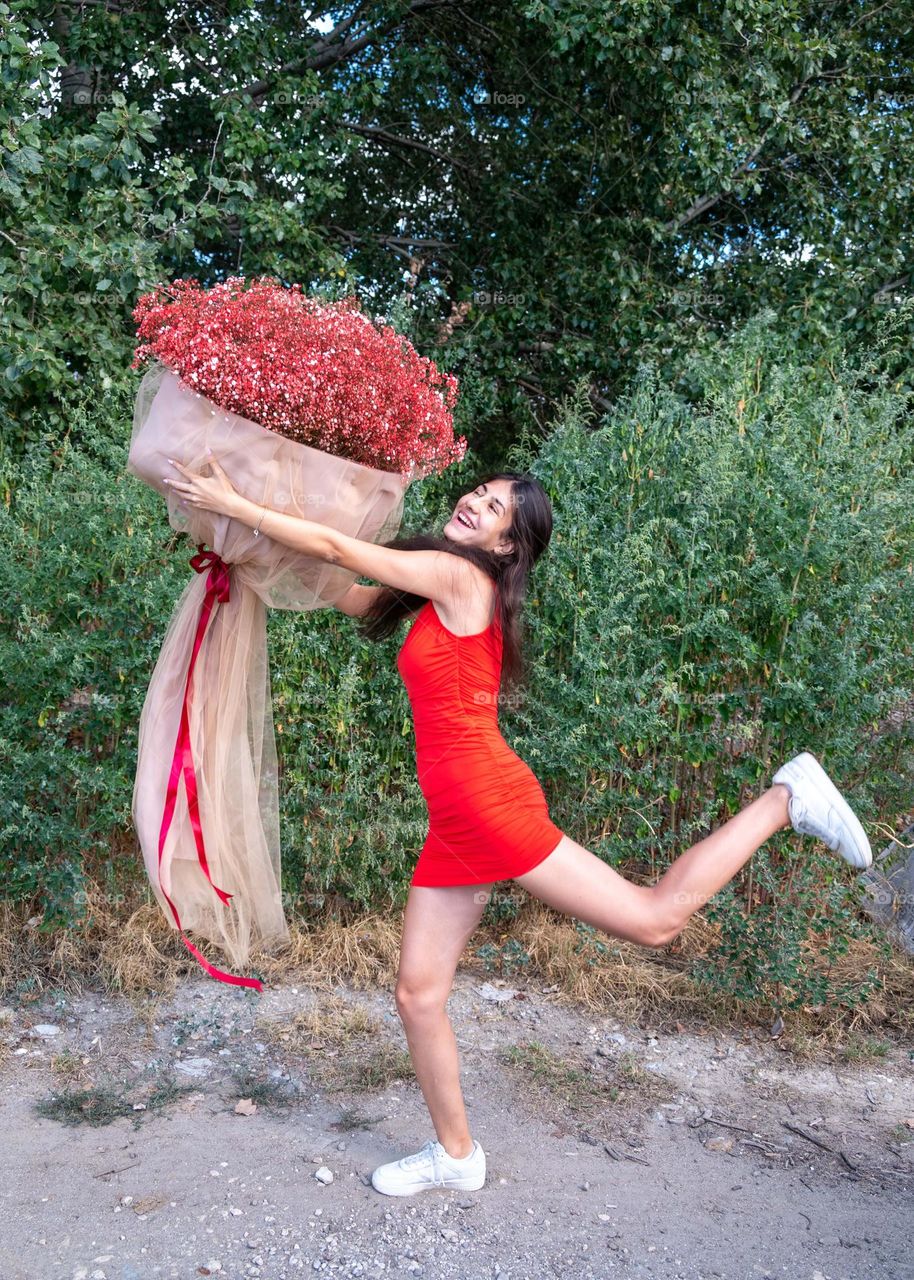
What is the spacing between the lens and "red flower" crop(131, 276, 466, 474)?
2734 millimetres

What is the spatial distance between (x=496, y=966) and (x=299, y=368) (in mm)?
3234

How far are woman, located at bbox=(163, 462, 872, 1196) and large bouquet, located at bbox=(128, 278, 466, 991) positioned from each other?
0.77ft

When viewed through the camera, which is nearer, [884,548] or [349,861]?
[884,548]

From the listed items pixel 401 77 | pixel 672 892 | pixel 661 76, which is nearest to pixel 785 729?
pixel 672 892

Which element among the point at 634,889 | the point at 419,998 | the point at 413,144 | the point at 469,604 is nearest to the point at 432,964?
the point at 419,998

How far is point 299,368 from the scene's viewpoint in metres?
2.75

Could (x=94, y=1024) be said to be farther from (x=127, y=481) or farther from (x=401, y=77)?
(x=401, y=77)

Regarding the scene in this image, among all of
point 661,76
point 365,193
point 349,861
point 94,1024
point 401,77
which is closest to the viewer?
point 94,1024

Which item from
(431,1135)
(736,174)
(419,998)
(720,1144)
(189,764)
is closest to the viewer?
(419,998)

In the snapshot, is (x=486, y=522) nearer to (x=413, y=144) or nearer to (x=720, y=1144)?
(x=720, y=1144)

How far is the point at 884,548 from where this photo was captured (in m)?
4.57

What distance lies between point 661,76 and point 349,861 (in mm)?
5230

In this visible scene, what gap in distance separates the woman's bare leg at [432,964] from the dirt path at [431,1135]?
52cm

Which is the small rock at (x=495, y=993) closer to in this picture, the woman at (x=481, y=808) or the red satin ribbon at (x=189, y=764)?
the woman at (x=481, y=808)
